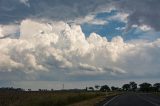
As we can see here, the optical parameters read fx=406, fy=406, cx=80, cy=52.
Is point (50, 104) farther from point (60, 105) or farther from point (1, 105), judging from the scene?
point (1, 105)

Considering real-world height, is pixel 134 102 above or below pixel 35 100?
below

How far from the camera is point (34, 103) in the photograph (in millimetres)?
38031

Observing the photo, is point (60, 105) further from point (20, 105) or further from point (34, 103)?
point (20, 105)

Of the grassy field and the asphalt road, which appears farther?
the asphalt road

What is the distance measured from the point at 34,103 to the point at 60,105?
3514mm

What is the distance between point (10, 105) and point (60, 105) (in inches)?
280

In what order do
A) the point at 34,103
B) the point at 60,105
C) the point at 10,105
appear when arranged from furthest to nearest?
1. the point at 60,105
2. the point at 34,103
3. the point at 10,105

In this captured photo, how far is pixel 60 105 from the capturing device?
4062cm

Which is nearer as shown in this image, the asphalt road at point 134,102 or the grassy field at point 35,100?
the grassy field at point 35,100

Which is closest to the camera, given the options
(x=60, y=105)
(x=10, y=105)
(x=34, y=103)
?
(x=10, y=105)

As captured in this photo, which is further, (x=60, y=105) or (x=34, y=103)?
(x=60, y=105)

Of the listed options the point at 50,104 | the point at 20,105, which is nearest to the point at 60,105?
the point at 50,104

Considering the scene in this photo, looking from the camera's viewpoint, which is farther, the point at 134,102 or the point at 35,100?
the point at 134,102

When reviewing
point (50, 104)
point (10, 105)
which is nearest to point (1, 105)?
point (10, 105)
